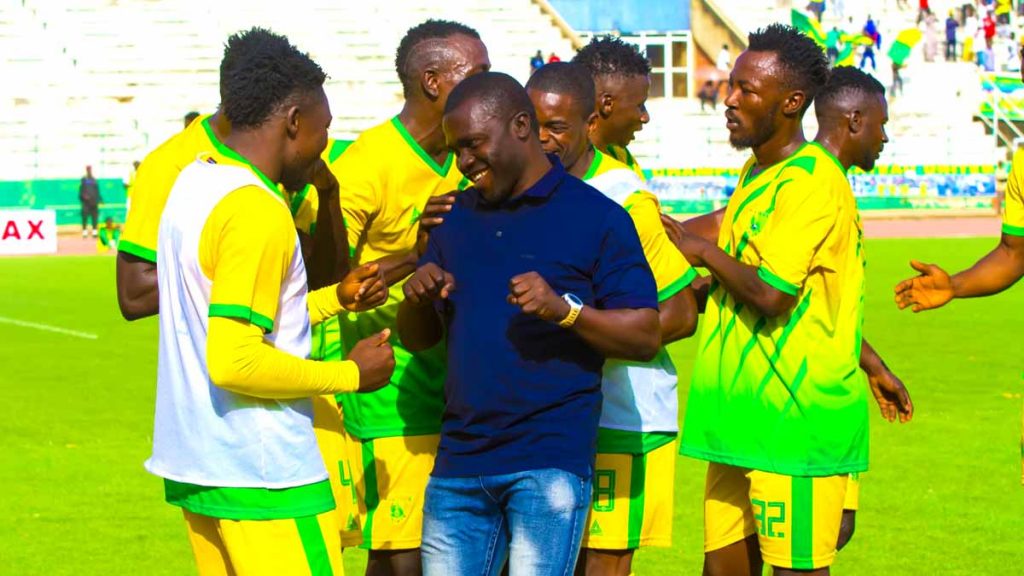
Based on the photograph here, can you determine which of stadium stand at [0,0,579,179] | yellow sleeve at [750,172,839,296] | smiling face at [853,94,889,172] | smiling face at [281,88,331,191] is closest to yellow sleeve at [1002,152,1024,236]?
smiling face at [853,94,889,172]

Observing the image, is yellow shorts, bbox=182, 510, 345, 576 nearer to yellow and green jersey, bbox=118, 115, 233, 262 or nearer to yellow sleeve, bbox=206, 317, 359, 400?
yellow sleeve, bbox=206, 317, 359, 400

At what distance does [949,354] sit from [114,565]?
10.3m

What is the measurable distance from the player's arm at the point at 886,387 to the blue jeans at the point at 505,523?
5.94ft

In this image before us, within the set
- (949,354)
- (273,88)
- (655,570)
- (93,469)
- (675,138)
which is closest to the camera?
(273,88)

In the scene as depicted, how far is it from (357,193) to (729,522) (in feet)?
5.79

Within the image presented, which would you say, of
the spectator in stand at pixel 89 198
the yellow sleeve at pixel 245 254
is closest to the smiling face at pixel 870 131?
the yellow sleeve at pixel 245 254

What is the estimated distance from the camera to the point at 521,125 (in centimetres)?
463

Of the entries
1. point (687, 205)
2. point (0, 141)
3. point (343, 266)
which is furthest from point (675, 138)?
point (343, 266)

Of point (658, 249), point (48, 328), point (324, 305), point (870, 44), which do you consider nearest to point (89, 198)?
point (48, 328)

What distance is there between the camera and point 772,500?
5426 millimetres

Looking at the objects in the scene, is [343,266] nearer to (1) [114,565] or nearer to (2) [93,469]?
(1) [114,565]

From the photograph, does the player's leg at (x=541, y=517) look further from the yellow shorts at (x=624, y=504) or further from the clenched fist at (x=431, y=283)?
the yellow shorts at (x=624, y=504)

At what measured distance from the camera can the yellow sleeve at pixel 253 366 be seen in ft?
13.7

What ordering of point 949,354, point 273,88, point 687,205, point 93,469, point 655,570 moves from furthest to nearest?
point 687,205 < point 949,354 < point 93,469 < point 655,570 < point 273,88
